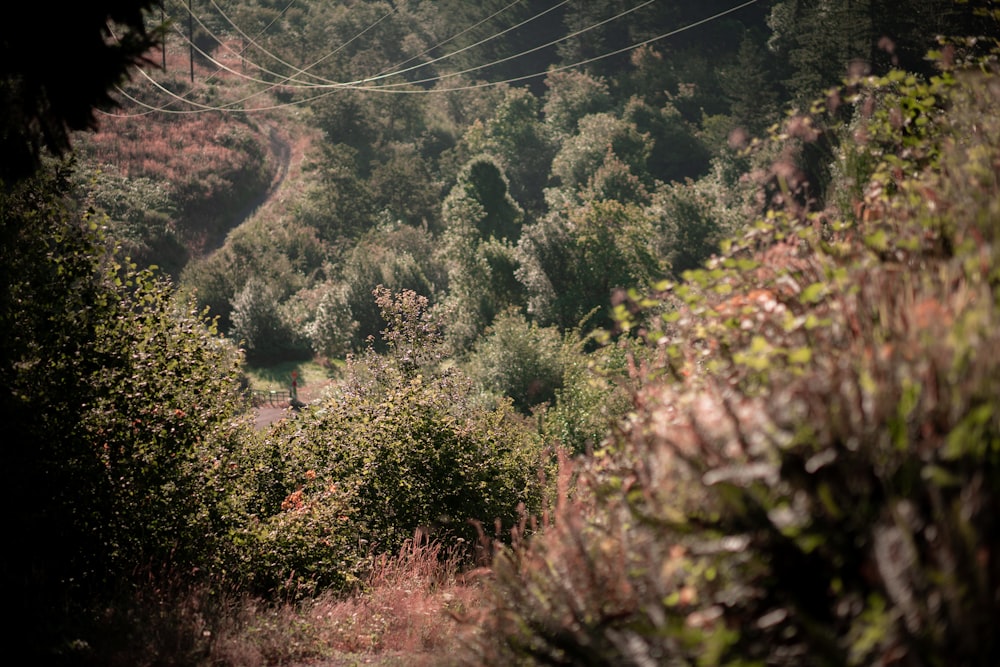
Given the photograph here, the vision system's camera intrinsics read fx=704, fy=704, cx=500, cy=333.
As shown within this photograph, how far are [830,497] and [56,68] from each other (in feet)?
16.4

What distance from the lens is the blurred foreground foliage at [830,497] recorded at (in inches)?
77.2

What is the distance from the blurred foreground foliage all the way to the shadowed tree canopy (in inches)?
156

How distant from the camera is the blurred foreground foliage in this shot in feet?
6.44

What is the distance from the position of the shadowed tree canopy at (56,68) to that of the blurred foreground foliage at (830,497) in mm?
3965

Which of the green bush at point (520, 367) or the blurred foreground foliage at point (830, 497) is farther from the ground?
the blurred foreground foliage at point (830, 497)

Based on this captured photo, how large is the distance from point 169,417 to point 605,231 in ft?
108

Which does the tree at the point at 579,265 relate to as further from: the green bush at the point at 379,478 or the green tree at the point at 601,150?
the green bush at the point at 379,478

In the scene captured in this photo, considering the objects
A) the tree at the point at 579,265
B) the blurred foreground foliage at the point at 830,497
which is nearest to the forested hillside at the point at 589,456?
the blurred foreground foliage at the point at 830,497

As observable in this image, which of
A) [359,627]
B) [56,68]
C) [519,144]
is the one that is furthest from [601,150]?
[56,68]

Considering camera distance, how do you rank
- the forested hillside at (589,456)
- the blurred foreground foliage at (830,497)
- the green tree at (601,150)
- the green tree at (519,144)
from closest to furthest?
the blurred foreground foliage at (830,497) → the forested hillside at (589,456) → the green tree at (601,150) → the green tree at (519,144)

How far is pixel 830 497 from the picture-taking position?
2152 mm

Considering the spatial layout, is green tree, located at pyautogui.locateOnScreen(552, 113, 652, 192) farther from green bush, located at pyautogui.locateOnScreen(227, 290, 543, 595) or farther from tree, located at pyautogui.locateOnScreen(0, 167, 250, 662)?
tree, located at pyautogui.locateOnScreen(0, 167, 250, 662)

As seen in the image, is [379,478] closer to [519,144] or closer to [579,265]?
[579,265]

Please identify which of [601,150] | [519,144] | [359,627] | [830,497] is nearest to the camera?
[830,497]
